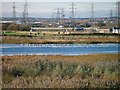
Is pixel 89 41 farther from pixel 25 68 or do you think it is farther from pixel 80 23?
pixel 25 68

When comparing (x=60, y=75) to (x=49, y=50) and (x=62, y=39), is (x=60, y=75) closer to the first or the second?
(x=49, y=50)

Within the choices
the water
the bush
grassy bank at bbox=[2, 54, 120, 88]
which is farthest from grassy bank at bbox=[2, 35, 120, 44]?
the bush

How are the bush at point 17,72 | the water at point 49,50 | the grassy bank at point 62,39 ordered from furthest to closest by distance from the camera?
the grassy bank at point 62,39
the water at point 49,50
the bush at point 17,72

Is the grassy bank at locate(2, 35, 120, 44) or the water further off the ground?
the grassy bank at locate(2, 35, 120, 44)

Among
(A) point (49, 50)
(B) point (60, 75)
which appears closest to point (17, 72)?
(B) point (60, 75)

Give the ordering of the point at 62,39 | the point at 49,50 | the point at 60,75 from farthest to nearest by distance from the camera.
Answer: the point at 62,39
the point at 49,50
the point at 60,75

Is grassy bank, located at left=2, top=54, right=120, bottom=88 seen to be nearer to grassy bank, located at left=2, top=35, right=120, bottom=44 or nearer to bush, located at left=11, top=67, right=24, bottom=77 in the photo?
bush, located at left=11, top=67, right=24, bottom=77

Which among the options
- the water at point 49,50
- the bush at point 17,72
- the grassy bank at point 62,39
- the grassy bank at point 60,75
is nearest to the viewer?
the grassy bank at point 60,75

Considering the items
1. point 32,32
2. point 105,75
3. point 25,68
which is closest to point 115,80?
point 105,75

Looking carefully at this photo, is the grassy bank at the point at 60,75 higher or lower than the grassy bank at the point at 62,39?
lower

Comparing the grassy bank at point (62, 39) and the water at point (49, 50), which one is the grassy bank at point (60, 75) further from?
the grassy bank at point (62, 39)

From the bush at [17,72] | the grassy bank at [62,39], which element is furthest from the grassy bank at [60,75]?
the grassy bank at [62,39]

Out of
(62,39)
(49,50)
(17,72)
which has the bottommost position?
(49,50)

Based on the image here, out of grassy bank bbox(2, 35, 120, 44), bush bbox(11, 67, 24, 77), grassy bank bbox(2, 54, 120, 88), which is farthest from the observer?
grassy bank bbox(2, 35, 120, 44)
